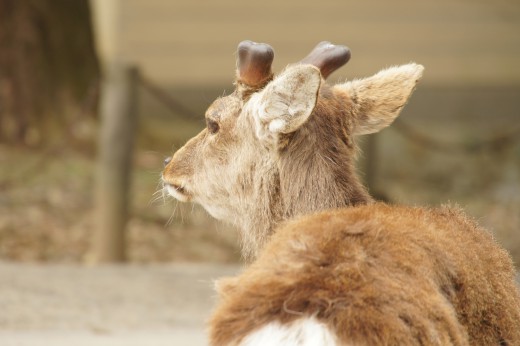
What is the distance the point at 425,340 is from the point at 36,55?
13.1 meters

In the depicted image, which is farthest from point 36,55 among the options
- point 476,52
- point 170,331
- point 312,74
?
point 312,74

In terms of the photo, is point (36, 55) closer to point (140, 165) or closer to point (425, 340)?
point (140, 165)

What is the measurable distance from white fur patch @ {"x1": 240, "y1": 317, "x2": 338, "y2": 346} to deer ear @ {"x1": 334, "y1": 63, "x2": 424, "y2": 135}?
6.48 feet

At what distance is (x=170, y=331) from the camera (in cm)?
805

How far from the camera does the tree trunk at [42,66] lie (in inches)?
612

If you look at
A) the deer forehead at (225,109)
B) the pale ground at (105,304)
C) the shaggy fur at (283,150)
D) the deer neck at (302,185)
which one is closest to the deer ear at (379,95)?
the shaggy fur at (283,150)

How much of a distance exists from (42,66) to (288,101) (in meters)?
12.1

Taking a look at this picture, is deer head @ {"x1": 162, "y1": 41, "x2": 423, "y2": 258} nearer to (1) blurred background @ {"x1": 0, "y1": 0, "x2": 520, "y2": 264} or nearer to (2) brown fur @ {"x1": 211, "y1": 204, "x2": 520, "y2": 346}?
(2) brown fur @ {"x1": 211, "y1": 204, "x2": 520, "y2": 346}

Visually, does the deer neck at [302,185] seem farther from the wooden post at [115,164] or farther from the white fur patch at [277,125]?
the wooden post at [115,164]

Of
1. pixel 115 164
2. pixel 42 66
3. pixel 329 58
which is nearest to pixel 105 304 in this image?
pixel 115 164

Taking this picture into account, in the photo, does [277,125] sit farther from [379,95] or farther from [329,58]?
A: [379,95]

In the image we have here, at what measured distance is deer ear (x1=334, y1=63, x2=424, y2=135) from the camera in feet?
17.1

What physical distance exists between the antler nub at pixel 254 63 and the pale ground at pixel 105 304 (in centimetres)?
275

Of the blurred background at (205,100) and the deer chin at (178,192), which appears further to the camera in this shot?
the blurred background at (205,100)
